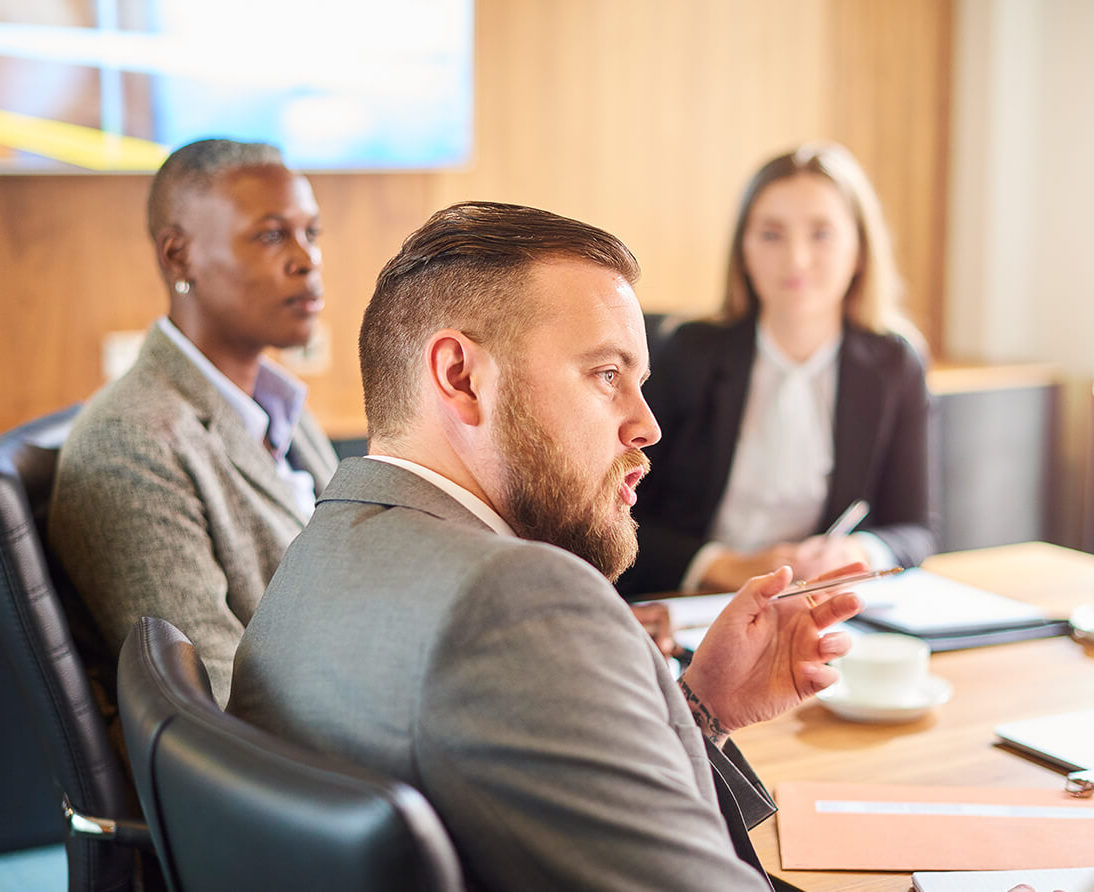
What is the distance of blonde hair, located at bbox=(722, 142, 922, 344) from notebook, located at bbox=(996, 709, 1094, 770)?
4.43 feet

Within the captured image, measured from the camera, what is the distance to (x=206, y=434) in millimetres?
1686

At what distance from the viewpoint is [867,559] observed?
2.11m

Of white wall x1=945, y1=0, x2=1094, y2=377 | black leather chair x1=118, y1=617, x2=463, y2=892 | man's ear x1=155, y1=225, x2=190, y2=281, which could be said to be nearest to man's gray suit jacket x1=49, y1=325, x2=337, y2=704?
man's ear x1=155, y1=225, x2=190, y2=281

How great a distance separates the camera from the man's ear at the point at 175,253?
1925 millimetres

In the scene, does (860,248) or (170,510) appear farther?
(860,248)

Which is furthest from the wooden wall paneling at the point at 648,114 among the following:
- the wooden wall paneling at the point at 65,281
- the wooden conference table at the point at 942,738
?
the wooden conference table at the point at 942,738

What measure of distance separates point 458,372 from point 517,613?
0.30 metres

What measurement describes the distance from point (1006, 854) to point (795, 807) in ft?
0.63

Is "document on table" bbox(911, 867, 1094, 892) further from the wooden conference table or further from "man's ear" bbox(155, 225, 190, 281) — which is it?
"man's ear" bbox(155, 225, 190, 281)

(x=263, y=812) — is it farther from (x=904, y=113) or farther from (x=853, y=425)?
(x=904, y=113)

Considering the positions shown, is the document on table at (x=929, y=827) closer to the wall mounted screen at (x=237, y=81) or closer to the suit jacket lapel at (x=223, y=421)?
the suit jacket lapel at (x=223, y=421)

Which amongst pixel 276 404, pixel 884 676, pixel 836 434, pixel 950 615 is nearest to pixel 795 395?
pixel 836 434

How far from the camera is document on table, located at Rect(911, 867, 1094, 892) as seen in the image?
38.8 inches

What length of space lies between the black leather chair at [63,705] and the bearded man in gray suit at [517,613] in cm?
48
